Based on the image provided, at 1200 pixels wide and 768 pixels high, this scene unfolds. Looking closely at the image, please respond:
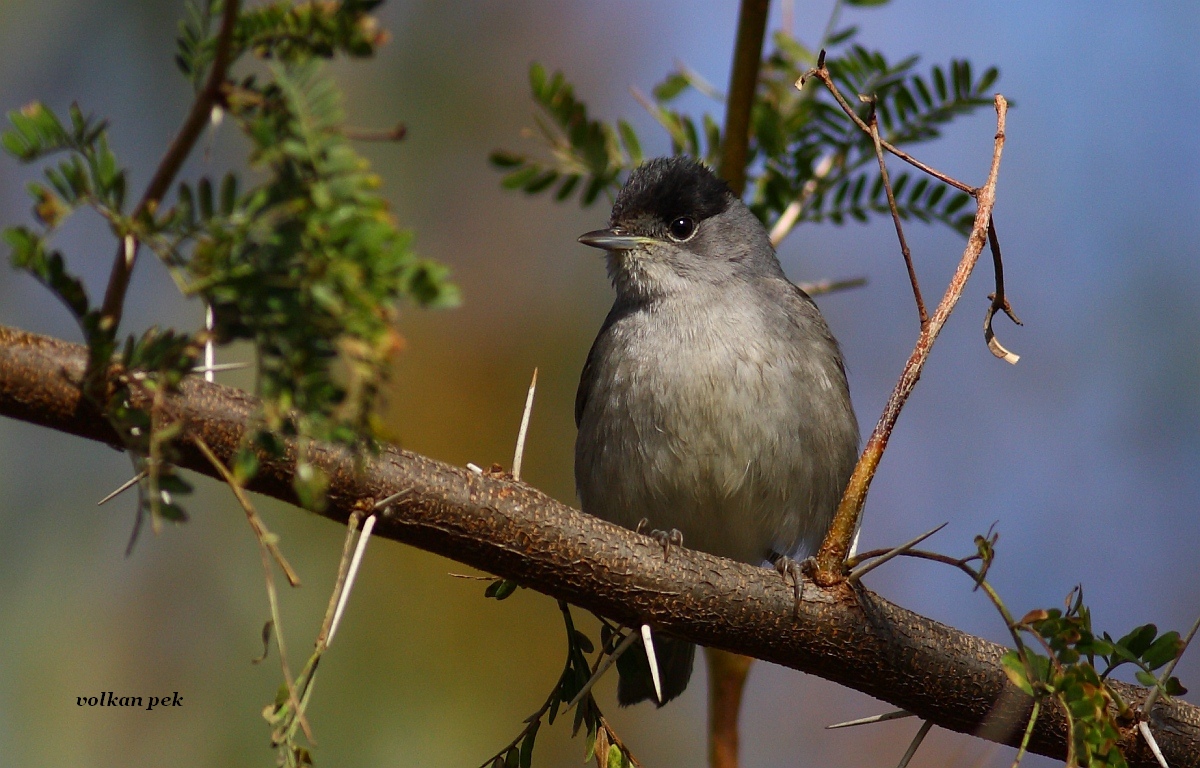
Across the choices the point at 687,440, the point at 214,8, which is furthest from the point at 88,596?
the point at 214,8

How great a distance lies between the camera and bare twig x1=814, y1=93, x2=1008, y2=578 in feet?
7.88

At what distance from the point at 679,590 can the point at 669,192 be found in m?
2.77

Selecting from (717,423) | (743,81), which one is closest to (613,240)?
(717,423)

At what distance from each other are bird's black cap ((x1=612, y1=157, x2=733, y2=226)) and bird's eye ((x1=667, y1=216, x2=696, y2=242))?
2 centimetres

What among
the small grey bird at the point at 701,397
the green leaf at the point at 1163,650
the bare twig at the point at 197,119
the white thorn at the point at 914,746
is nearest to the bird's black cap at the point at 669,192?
the small grey bird at the point at 701,397

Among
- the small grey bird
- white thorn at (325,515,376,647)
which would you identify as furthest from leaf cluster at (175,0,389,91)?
the small grey bird

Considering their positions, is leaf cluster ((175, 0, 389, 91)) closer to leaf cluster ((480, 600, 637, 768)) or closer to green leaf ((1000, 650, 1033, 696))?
leaf cluster ((480, 600, 637, 768))

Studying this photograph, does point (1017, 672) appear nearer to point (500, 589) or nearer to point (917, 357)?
point (917, 357)

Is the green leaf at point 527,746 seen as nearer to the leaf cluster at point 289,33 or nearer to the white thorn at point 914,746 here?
the white thorn at point 914,746

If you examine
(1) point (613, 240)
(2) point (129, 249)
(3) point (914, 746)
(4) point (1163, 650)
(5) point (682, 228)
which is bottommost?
(3) point (914, 746)

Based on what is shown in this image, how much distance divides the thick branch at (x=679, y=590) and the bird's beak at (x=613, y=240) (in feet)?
7.71

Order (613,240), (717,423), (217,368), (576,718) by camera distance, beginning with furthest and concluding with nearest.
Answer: (613,240)
(717,423)
(576,718)
(217,368)

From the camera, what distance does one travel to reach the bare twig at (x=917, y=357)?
7.88ft

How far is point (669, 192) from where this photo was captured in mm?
5031
